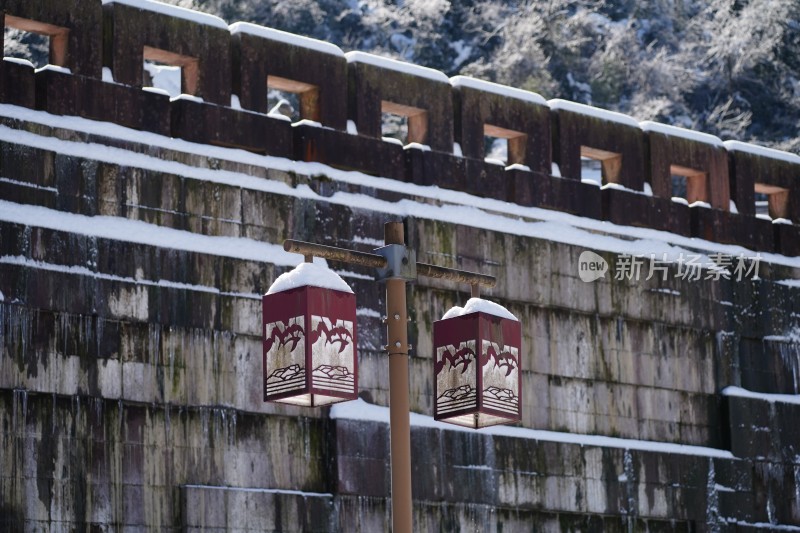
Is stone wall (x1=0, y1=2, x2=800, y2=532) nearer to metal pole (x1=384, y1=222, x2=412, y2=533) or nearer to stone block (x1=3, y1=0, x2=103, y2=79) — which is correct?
stone block (x1=3, y1=0, x2=103, y2=79)

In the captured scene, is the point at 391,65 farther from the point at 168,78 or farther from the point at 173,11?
the point at 168,78

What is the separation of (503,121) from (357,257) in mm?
8024

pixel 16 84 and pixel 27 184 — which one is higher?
pixel 16 84

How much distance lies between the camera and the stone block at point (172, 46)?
17344 millimetres

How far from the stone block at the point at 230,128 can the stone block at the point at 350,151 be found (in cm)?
18

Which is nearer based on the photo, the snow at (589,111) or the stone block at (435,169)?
the stone block at (435,169)

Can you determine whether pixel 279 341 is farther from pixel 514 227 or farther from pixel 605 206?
pixel 605 206

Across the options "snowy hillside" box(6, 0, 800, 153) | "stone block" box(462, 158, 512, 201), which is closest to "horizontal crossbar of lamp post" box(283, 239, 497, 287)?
"stone block" box(462, 158, 512, 201)

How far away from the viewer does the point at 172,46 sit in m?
17.7

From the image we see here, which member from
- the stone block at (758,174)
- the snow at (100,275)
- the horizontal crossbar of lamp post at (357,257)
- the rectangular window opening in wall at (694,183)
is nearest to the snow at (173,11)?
the snow at (100,275)

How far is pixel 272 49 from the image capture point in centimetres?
1834

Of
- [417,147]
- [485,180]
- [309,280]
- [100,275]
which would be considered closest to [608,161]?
[485,180]

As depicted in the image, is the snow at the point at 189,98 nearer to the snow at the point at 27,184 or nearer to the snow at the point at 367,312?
the snow at the point at 27,184

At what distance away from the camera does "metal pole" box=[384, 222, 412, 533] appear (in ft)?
39.1
